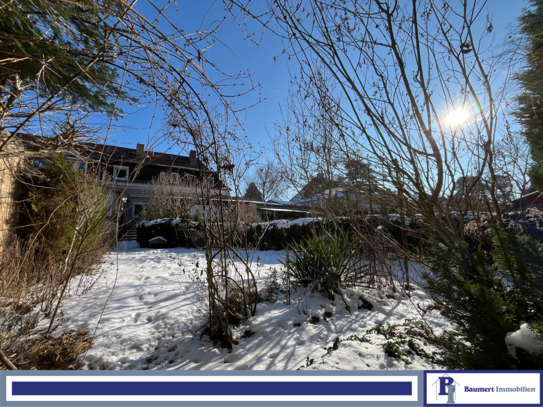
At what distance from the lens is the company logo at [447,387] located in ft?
3.66

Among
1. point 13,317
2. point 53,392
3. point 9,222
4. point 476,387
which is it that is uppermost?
point 9,222

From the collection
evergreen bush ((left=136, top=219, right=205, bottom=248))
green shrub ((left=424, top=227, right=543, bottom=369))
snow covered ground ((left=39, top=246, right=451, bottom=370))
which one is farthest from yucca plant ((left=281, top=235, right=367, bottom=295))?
evergreen bush ((left=136, top=219, right=205, bottom=248))

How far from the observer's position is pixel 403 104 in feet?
7.00

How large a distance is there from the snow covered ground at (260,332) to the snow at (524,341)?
1.12 m

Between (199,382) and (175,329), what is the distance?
1995 millimetres

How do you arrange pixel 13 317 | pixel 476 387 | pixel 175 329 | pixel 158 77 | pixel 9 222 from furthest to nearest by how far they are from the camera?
pixel 9 222 < pixel 175 329 < pixel 13 317 < pixel 158 77 < pixel 476 387

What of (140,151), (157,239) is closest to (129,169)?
(140,151)

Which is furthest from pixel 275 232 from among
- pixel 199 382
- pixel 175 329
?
pixel 199 382

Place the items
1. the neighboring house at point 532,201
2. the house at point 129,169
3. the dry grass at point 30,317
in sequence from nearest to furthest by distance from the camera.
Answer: the neighboring house at point 532,201 → the dry grass at point 30,317 → the house at point 129,169

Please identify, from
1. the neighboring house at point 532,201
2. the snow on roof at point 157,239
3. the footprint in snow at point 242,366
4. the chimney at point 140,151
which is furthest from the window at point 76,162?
the snow on roof at point 157,239

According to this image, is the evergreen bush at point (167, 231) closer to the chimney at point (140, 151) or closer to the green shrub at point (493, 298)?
the chimney at point (140, 151)

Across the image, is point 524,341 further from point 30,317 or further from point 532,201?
point 532,201

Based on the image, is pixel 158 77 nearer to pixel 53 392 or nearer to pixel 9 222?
pixel 53 392

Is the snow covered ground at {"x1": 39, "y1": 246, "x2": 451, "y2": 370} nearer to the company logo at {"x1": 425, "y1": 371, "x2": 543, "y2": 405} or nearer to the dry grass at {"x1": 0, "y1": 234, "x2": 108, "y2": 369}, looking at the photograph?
the dry grass at {"x1": 0, "y1": 234, "x2": 108, "y2": 369}
